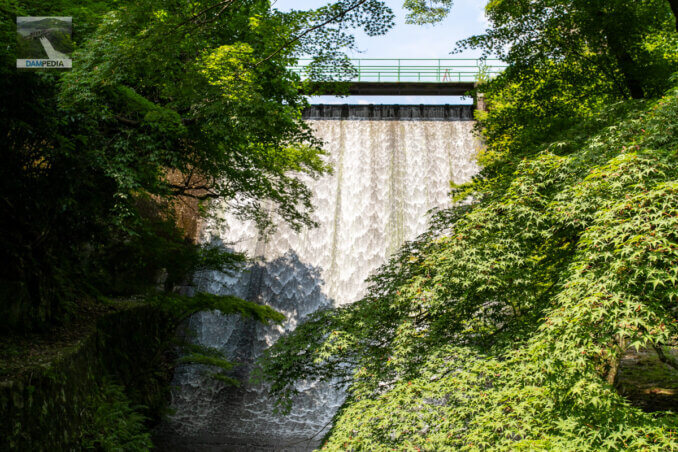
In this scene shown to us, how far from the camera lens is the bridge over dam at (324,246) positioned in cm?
1100

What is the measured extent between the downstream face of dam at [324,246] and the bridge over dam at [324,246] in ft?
0.10

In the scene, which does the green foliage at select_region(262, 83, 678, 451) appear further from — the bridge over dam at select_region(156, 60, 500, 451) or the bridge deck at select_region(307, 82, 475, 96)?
the bridge deck at select_region(307, 82, 475, 96)

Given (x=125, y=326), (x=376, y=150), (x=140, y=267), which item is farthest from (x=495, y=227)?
(x=376, y=150)

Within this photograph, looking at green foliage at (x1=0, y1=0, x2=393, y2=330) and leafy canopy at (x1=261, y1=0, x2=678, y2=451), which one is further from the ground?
green foliage at (x1=0, y1=0, x2=393, y2=330)

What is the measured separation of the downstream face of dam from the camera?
11.0m

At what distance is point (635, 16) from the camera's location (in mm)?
8250

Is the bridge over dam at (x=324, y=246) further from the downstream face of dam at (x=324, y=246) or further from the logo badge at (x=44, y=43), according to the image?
the logo badge at (x=44, y=43)

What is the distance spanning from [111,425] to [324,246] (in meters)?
8.64

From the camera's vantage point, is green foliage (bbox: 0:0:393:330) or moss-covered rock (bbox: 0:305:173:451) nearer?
moss-covered rock (bbox: 0:305:173:451)

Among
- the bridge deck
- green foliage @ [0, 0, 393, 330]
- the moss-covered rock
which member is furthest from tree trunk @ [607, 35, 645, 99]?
the moss-covered rock

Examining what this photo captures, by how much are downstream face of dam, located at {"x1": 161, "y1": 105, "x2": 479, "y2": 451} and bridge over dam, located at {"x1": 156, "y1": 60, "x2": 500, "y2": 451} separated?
31 millimetres

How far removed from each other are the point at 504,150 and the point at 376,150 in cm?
542

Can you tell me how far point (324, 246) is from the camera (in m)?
14.8

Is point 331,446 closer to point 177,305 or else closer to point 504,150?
point 177,305
